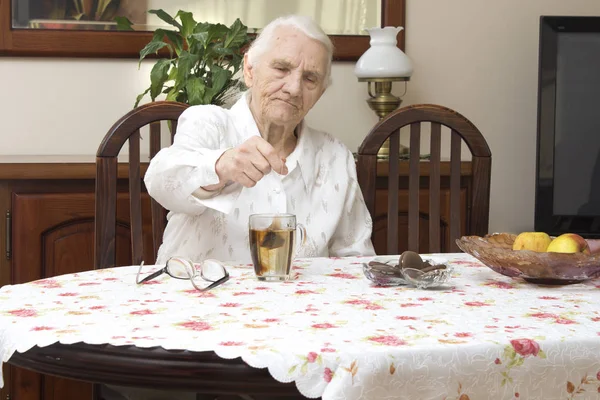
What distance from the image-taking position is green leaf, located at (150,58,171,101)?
Result: 263 cm

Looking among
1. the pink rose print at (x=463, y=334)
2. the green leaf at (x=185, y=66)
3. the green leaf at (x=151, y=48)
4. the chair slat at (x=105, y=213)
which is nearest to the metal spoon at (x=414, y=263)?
the pink rose print at (x=463, y=334)

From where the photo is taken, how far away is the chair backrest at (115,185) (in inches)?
74.2

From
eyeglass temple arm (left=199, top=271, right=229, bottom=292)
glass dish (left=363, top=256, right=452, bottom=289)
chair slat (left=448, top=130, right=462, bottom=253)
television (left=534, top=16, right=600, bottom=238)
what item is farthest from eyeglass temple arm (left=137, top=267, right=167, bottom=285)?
television (left=534, top=16, right=600, bottom=238)

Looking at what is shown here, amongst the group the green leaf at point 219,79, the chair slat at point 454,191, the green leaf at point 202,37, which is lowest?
the chair slat at point 454,191

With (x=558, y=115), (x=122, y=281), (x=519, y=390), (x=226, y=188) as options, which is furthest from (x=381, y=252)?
(x=519, y=390)

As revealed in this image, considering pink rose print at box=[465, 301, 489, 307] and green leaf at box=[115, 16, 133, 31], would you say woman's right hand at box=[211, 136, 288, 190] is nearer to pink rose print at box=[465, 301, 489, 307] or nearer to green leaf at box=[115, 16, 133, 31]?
pink rose print at box=[465, 301, 489, 307]

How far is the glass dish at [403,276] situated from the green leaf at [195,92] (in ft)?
3.89

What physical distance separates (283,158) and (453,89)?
4.68 feet

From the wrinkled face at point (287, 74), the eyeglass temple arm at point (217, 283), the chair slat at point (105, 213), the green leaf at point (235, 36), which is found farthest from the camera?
the green leaf at point (235, 36)

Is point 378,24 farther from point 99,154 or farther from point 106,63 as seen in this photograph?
point 99,154

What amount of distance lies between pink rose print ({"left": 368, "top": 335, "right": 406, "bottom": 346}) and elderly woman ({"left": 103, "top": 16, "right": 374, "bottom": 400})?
0.80m

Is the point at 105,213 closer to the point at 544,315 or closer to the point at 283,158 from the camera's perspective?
the point at 283,158

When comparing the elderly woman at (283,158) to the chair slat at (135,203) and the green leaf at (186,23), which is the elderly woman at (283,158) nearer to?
the chair slat at (135,203)

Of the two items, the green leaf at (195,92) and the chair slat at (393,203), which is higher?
the green leaf at (195,92)
